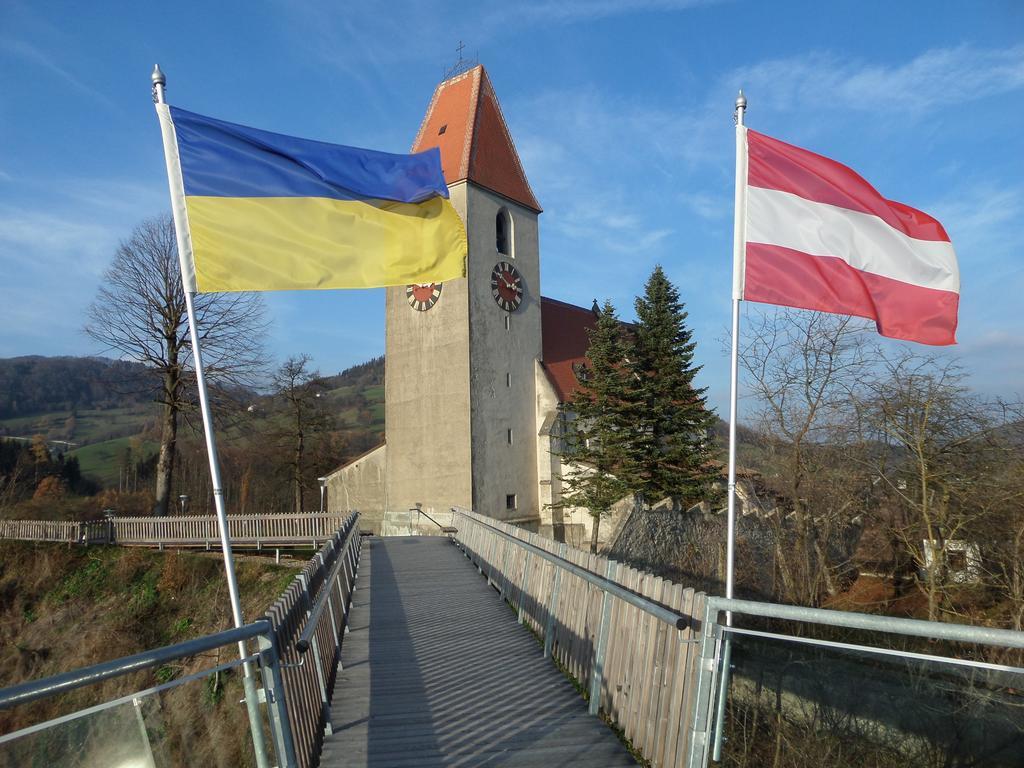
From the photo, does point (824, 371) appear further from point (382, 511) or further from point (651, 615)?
point (382, 511)

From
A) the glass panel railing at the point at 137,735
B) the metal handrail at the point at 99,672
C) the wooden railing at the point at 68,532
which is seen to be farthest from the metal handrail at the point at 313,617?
the wooden railing at the point at 68,532

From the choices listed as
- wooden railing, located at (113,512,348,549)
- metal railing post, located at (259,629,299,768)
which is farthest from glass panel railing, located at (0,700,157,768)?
wooden railing, located at (113,512,348,549)

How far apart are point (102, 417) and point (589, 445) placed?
9840 centimetres

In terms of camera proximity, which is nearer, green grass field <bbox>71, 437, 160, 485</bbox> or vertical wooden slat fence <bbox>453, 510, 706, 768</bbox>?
vertical wooden slat fence <bbox>453, 510, 706, 768</bbox>

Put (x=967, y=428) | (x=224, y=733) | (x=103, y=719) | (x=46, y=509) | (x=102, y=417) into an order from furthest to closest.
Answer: (x=102, y=417)
(x=46, y=509)
(x=967, y=428)
(x=224, y=733)
(x=103, y=719)

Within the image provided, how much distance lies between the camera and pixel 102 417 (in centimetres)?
10888

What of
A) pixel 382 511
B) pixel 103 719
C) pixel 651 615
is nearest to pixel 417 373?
pixel 382 511

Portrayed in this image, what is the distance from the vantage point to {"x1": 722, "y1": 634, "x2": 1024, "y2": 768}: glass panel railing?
16.3 ft

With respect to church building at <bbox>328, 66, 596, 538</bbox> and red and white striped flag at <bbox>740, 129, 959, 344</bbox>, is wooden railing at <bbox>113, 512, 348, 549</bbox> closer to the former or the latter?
church building at <bbox>328, 66, 596, 538</bbox>

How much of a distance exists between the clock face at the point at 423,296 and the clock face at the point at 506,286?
2.30m

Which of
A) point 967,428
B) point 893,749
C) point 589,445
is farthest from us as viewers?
point 589,445

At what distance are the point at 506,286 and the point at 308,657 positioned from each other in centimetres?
2746

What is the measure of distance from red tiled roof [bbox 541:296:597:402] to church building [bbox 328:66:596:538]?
0.27m

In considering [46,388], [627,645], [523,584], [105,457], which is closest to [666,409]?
[523,584]
